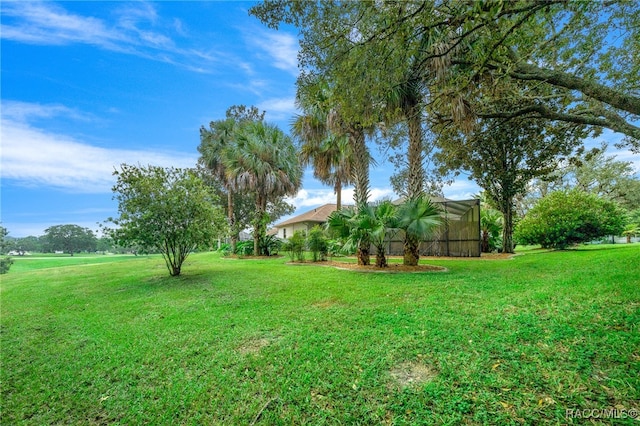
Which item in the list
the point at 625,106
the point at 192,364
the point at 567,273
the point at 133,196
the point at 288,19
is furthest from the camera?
the point at 133,196

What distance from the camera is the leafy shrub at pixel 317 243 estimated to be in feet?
40.9

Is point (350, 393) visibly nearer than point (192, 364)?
Yes

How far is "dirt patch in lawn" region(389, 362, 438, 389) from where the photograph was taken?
2.58 metres

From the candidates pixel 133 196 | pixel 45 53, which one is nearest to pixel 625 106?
pixel 133 196

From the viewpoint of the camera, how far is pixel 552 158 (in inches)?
516

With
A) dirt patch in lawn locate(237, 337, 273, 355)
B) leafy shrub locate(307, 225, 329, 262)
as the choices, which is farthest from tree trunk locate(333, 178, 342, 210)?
dirt patch in lawn locate(237, 337, 273, 355)

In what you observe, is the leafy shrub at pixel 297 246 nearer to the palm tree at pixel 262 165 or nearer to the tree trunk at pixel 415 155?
the palm tree at pixel 262 165

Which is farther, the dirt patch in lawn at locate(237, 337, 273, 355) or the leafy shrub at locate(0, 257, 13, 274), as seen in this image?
the leafy shrub at locate(0, 257, 13, 274)

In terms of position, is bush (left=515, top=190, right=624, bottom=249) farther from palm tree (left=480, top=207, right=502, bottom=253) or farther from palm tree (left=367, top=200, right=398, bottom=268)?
palm tree (left=367, top=200, right=398, bottom=268)

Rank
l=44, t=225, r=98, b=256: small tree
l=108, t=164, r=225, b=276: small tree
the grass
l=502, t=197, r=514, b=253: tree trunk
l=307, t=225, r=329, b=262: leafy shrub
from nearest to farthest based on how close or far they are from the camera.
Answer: the grass, l=108, t=164, r=225, b=276: small tree, l=307, t=225, r=329, b=262: leafy shrub, l=502, t=197, r=514, b=253: tree trunk, l=44, t=225, r=98, b=256: small tree

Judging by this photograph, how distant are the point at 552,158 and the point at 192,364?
16448mm

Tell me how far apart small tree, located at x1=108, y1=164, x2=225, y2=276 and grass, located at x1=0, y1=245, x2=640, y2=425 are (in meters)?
2.75

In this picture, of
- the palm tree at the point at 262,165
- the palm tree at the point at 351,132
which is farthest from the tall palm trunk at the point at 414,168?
the palm tree at the point at 262,165

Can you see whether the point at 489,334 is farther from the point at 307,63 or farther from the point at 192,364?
the point at 307,63
